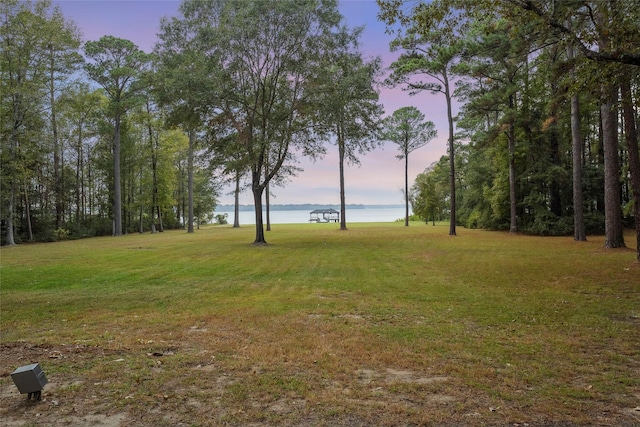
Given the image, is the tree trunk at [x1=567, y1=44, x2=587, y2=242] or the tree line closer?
the tree line

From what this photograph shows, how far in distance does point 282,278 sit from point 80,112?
28.5m

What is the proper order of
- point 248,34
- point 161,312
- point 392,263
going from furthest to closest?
point 248,34, point 392,263, point 161,312

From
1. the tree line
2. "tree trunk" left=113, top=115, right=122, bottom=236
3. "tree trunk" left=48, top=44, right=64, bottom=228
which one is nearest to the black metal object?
the tree line

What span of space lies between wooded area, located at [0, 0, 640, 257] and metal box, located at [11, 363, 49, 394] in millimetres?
7525

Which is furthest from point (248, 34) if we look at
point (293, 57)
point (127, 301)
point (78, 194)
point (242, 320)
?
point (78, 194)

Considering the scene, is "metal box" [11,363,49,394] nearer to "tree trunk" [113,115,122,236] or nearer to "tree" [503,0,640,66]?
"tree" [503,0,640,66]

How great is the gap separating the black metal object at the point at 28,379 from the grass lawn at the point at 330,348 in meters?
0.16

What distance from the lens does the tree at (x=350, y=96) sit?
16500 millimetres

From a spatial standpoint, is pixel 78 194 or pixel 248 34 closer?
pixel 248 34

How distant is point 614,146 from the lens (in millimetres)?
12836

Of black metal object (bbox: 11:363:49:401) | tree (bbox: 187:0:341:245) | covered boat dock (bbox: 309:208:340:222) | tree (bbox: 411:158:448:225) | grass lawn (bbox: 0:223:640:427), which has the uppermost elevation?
tree (bbox: 187:0:341:245)

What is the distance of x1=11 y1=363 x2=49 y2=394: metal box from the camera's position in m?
3.06

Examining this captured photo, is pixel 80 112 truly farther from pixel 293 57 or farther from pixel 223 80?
pixel 293 57

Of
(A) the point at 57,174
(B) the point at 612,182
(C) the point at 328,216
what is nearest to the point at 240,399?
(B) the point at 612,182
